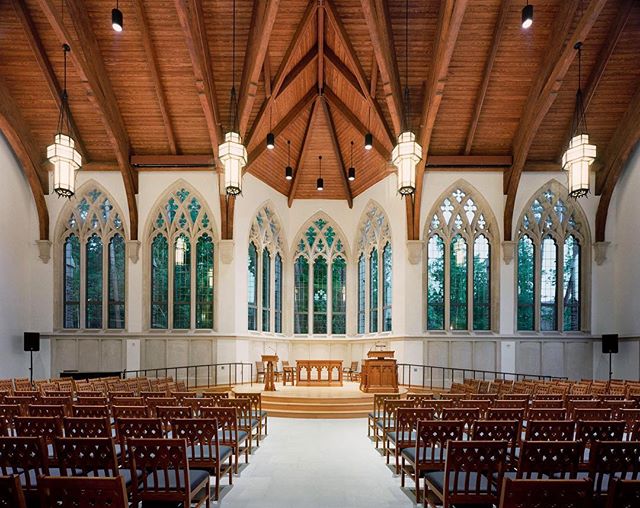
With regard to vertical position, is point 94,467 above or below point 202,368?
above

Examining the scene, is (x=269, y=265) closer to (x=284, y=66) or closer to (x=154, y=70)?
(x=284, y=66)

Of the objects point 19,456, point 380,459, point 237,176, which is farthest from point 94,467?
point 237,176

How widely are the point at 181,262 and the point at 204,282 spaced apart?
3.43ft

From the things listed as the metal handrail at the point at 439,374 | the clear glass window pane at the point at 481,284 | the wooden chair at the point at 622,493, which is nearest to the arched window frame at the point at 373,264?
the metal handrail at the point at 439,374

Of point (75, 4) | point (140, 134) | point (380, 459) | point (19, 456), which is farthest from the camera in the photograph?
point (140, 134)

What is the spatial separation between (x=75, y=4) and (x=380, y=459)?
11501mm

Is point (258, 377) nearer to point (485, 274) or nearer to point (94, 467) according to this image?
point (485, 274)

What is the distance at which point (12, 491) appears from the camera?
2.36m

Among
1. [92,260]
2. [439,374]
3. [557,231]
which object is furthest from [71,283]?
[557,231]

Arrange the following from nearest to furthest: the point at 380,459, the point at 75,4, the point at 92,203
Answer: the point at 380,459
the point at 75,4
the point at 92,203

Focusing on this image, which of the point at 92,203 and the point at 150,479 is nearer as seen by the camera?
the point at 150,479

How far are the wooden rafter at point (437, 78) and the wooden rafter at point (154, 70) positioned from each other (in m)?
7.01

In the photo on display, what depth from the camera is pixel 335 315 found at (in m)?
17.9

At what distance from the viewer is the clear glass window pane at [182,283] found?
15.2 m
